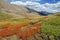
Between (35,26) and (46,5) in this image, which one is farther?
(46,5)

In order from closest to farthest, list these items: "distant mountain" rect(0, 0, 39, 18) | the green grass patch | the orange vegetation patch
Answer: the orange vegetation patch → the green grass patch → "distant mountain" rect(0, 0, 39, 18)

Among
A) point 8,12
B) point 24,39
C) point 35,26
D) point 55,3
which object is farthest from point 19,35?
point 55,3

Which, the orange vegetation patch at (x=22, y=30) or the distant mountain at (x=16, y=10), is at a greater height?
the distant mountain at (x=16, y=10)

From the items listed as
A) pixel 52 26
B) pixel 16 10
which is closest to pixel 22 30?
pixel 52 26

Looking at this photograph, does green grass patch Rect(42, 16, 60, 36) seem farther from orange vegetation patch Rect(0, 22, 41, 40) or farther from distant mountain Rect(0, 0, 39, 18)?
distant mountain Rect(0, 0, 39, 18)

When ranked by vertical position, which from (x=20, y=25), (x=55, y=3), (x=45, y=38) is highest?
(x=55, y=3)

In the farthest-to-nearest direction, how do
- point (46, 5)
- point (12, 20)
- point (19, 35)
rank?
point (46, 5)
point (12, 20)
point (19, 35)

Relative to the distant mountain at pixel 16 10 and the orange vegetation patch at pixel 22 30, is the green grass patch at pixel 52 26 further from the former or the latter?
the distant mountain at pixel 16 10

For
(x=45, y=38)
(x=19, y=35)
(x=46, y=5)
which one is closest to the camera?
(x=19, y=35)

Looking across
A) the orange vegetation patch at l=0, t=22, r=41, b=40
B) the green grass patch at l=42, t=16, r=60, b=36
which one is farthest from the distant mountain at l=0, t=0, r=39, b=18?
the orange vegetation patch at l=0, t=22, r=41, b=40

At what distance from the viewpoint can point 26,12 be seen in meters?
9.70

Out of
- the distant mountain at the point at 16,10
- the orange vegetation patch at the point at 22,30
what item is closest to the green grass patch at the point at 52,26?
the orange vegetation patch at the point at 22,30

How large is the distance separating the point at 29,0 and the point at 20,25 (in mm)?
2057

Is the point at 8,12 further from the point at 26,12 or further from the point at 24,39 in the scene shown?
the point at 24,39
